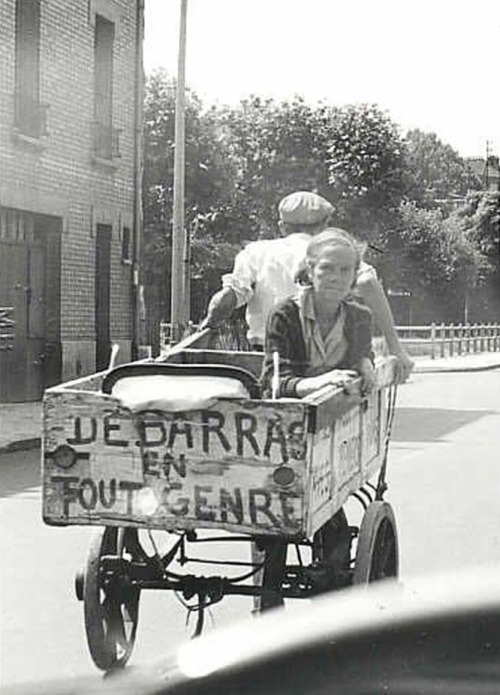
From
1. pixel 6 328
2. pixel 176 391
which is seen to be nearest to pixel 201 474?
pixel 176 391

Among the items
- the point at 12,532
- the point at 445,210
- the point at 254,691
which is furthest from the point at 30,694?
the point at 445,210

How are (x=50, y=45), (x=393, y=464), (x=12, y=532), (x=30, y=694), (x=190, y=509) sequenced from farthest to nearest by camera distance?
1. (x=50, y=45)
2. (x=393, y=464)
3. (x=12, y=532)
4. (x=190, y=509)
5. (x=30, y=694)

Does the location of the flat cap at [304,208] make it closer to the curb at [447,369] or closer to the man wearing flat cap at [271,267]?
the man wearing flat cap at [271,267]

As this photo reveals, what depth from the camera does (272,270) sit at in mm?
5629

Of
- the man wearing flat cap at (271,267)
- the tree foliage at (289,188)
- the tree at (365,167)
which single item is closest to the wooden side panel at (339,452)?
the man wearing flat cap at (271,267)

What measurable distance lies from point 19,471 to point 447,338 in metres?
33.4

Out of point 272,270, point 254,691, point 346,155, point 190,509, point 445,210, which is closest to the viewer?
point 254,691

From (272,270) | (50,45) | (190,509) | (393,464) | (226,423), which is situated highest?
(50,45)

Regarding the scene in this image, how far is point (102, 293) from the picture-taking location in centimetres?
2131

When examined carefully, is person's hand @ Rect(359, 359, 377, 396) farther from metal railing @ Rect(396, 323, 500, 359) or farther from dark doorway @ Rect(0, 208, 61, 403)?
metal railing @ Rect(396, 323, 500, 359)

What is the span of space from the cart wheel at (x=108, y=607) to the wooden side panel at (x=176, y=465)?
0.38 meters

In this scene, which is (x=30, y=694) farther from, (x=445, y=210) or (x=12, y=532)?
(x=445, y=210)

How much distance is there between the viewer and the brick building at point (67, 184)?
59.7ft

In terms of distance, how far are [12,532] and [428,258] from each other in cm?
3546
